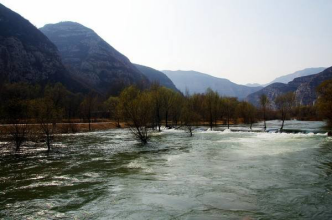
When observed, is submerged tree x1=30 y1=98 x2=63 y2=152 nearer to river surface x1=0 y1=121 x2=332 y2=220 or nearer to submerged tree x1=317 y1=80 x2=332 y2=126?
river surface x1=0 y1=121 x2=332 y2=220

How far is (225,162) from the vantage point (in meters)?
27.1

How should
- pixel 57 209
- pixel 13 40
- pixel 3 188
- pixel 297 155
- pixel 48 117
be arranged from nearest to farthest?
pixel 57 209 → pixel 3 188 → pixel 297 155 → pixel 48 117 → pixel 13 40

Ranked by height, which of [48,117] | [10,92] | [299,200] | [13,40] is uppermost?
[13,40]

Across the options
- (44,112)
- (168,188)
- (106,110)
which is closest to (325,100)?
(168,188)

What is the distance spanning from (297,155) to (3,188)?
30.1 metres

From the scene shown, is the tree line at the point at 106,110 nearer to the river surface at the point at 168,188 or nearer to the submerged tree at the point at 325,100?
the submerged tree at the point at 325,100

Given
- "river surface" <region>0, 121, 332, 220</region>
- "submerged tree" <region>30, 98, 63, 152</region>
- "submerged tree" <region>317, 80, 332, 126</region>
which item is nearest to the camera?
"river surface" <region>0, 121, 332, 220</region>

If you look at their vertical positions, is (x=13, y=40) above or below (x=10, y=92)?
above

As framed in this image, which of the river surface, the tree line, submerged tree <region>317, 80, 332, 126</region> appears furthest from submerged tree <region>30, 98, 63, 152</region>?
submerged tree <region>317, 80, 332, 126</region>

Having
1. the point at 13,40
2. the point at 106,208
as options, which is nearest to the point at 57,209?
the point at 106,208

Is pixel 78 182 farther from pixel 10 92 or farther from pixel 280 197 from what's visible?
pixel 10 92

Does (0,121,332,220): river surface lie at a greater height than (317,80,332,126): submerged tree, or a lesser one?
lesser

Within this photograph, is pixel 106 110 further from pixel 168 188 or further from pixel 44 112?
pixel 168 188

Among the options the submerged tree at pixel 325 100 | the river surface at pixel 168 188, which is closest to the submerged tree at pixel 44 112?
the river surface at pixel 168 188
